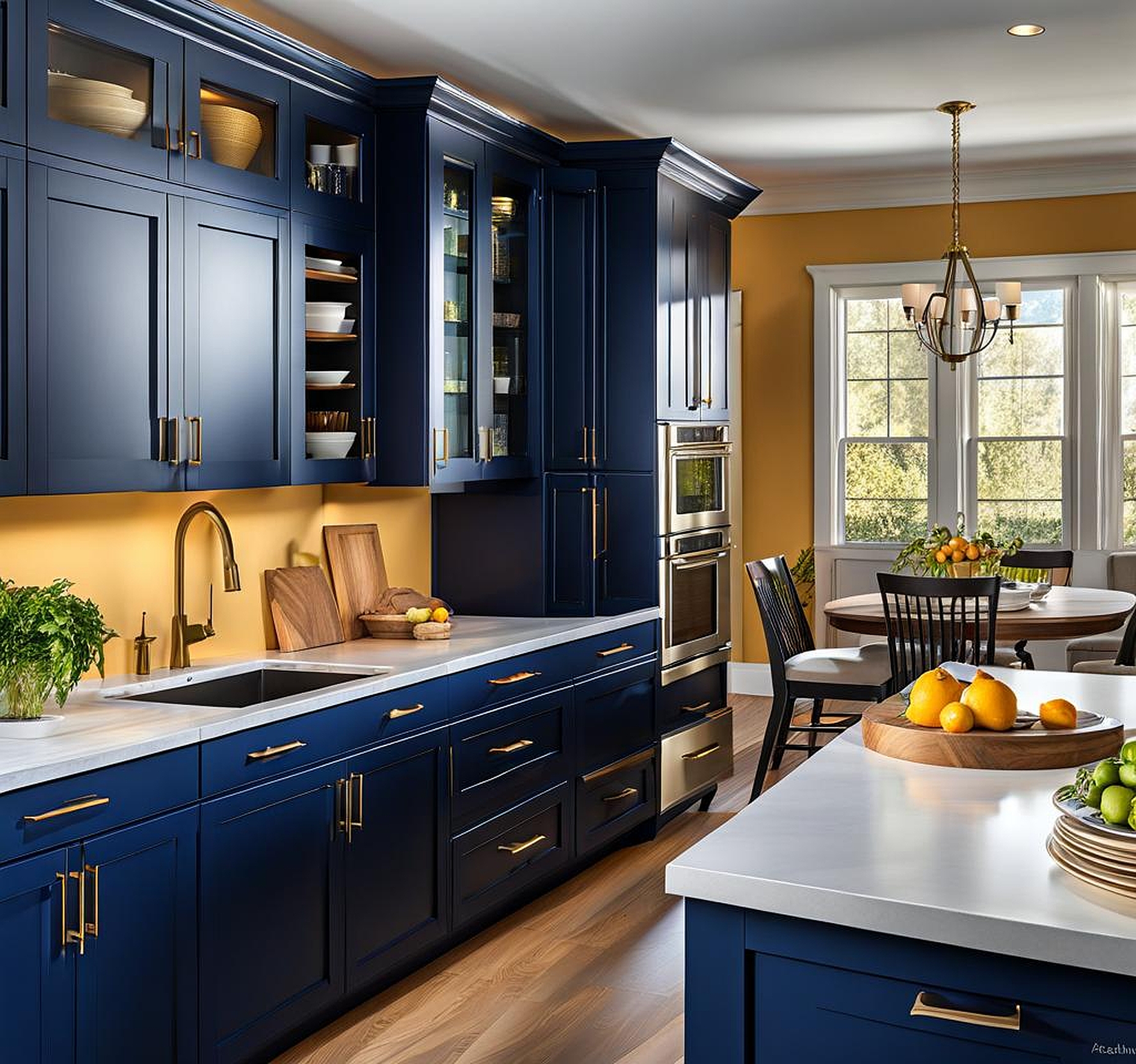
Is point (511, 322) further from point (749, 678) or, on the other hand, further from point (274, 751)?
point (749, 678)

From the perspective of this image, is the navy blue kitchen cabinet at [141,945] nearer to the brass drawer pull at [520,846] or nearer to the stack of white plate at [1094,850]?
the brass drawer pull at [520,846]

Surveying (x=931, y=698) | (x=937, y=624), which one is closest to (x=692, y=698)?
(x=937, y=624)

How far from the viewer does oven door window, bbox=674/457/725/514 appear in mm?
5027

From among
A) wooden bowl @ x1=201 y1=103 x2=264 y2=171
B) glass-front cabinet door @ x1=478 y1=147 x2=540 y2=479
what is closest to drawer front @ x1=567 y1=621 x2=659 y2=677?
glass-front cabinet door @ x1=478 y1=147 x2=540 y2=479

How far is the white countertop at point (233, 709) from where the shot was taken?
8.02 ft

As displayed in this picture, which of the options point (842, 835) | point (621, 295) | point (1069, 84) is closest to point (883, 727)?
point (842, 835)

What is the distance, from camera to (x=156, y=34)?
9.94ft

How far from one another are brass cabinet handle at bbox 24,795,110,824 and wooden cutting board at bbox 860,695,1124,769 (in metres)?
1.44

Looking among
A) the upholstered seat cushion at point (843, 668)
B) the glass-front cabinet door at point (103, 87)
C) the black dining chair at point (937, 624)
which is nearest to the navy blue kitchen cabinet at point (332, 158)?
the glass-front cabinet door at point (103, 87)

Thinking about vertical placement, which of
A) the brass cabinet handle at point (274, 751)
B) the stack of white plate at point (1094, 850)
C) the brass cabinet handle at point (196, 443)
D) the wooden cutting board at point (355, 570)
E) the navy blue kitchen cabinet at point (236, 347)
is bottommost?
the brass cabinet handle at point (274, 751)

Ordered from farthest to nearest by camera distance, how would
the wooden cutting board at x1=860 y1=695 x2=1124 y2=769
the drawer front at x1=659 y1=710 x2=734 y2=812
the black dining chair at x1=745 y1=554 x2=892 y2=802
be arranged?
1. the black dining chair at x1=745 y1=554 x2=892 y2=802
2. the drawer front at x1=659 y1=710 x2=734 y2=812
3. the wooden cutting board at x1=860 y1=695 x2=1124 y2=769

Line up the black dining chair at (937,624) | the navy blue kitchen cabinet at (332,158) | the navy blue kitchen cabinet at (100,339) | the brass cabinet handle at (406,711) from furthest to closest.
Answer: the black dining chair at (937,624)
the navy blue kitchen cabinet at (332,158)
the brass cabinet handle at (406,711)
the navy blue kitchen cabinet at (100,339)

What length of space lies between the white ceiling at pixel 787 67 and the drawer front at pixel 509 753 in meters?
2.14

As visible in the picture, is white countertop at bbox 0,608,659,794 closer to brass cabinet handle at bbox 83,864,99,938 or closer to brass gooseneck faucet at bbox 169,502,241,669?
brass gooseneck faucet at bbox 169,502,241,669
